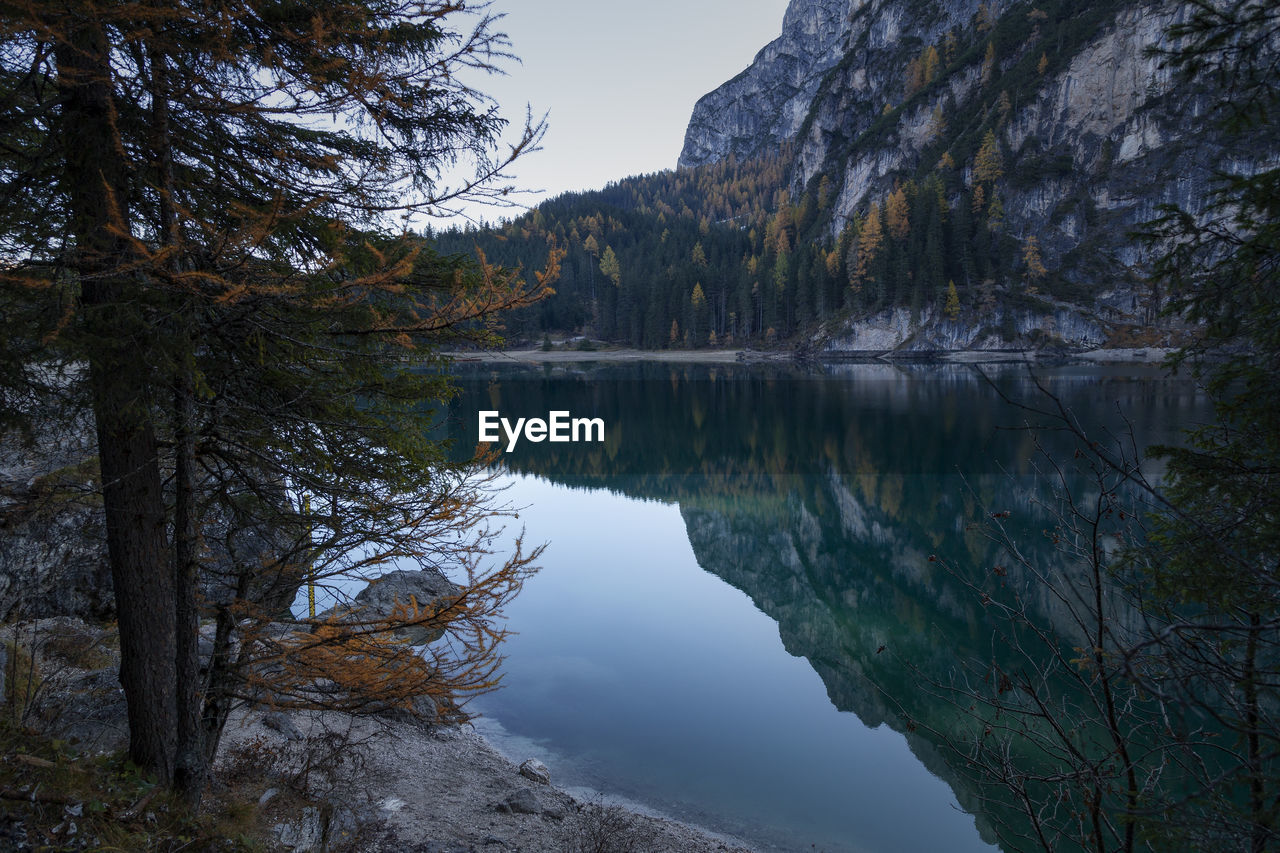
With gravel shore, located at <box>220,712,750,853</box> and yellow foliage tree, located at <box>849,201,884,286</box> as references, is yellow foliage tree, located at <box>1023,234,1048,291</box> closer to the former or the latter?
yellow foliage tree, located at <box>849,201,884,286</box>

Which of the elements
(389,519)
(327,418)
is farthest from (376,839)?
(327,418)

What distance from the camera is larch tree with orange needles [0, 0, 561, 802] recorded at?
3656 mm

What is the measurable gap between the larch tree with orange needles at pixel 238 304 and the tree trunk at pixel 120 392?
0.6 inches

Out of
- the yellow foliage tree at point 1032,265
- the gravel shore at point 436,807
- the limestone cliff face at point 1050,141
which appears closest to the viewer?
the gravel shore at point 436,807

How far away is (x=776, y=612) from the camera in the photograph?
58.6 ft

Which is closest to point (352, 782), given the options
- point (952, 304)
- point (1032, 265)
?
point (952, 304)

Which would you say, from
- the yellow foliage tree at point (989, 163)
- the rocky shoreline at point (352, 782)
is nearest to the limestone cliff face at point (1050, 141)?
the yellow foliage tree at point (989, 163)

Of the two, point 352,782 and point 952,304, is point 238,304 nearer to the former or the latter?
point 352,782

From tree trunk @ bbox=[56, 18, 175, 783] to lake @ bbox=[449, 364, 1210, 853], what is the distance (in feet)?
14.2

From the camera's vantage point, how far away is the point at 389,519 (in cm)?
488

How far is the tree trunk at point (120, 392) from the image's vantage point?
3.55 m

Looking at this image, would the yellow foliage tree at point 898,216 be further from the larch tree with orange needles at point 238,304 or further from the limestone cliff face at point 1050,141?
the larch tree with orange needles at point 238,304

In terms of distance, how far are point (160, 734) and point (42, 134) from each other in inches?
154

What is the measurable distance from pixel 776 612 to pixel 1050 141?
109298 mm
